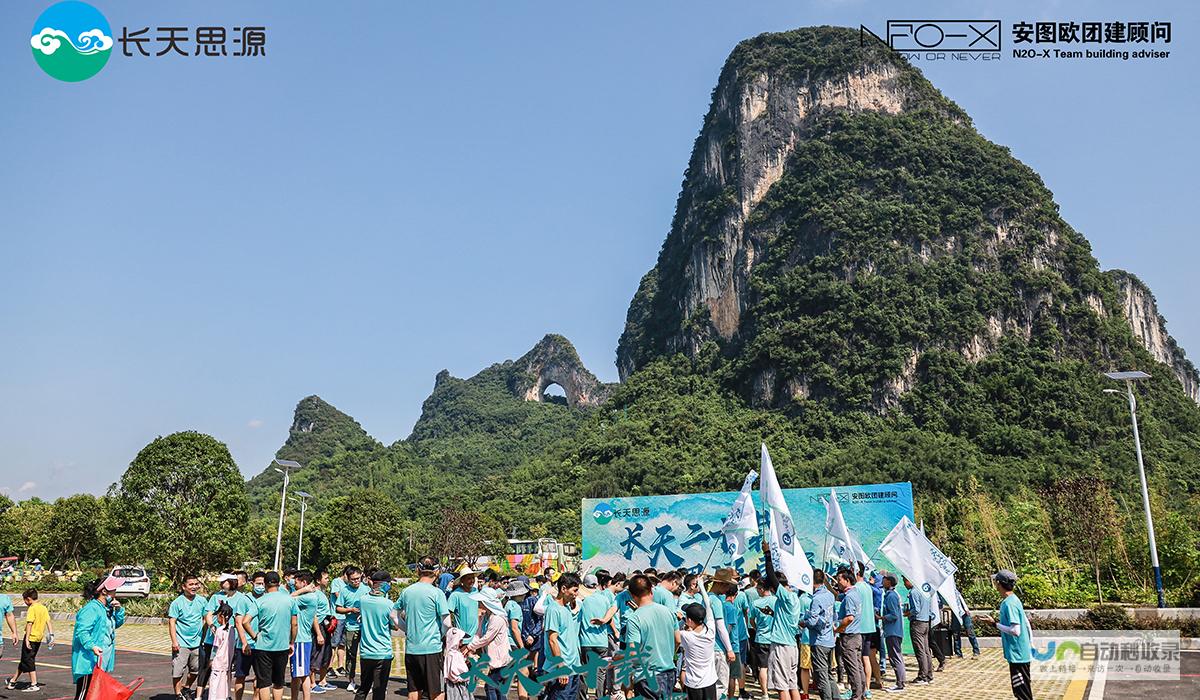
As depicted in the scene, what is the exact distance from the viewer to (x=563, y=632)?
7855mm

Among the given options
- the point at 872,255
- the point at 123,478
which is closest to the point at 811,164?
the point at 872,255

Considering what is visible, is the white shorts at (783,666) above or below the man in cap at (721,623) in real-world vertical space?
below

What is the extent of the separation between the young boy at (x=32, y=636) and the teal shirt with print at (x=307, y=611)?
3.73 metres

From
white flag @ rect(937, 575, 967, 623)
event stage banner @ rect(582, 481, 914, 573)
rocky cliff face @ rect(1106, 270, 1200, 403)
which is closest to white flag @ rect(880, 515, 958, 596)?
white flag @ rect(937, 575, 967, 623)

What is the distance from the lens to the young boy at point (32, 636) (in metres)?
10.3

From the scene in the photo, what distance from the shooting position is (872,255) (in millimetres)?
82250

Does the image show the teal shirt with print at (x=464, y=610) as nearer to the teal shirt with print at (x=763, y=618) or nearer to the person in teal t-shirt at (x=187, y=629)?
the teal shirt with print at (x=763, y=618)

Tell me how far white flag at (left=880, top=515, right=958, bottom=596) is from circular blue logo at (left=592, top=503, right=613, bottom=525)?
856 centimetres

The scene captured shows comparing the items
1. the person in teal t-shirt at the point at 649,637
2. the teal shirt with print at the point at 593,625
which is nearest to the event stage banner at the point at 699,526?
the teal shirt with print at the point at 593,625

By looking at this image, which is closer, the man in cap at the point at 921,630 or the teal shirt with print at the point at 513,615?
the teal shirt with print at the point at 513,615

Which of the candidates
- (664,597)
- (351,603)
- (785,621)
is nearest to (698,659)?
(664,597)

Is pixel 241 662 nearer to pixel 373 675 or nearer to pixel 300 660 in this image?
pixel 300 660

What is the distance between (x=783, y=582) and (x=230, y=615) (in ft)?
18.4

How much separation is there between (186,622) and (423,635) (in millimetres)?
3455
